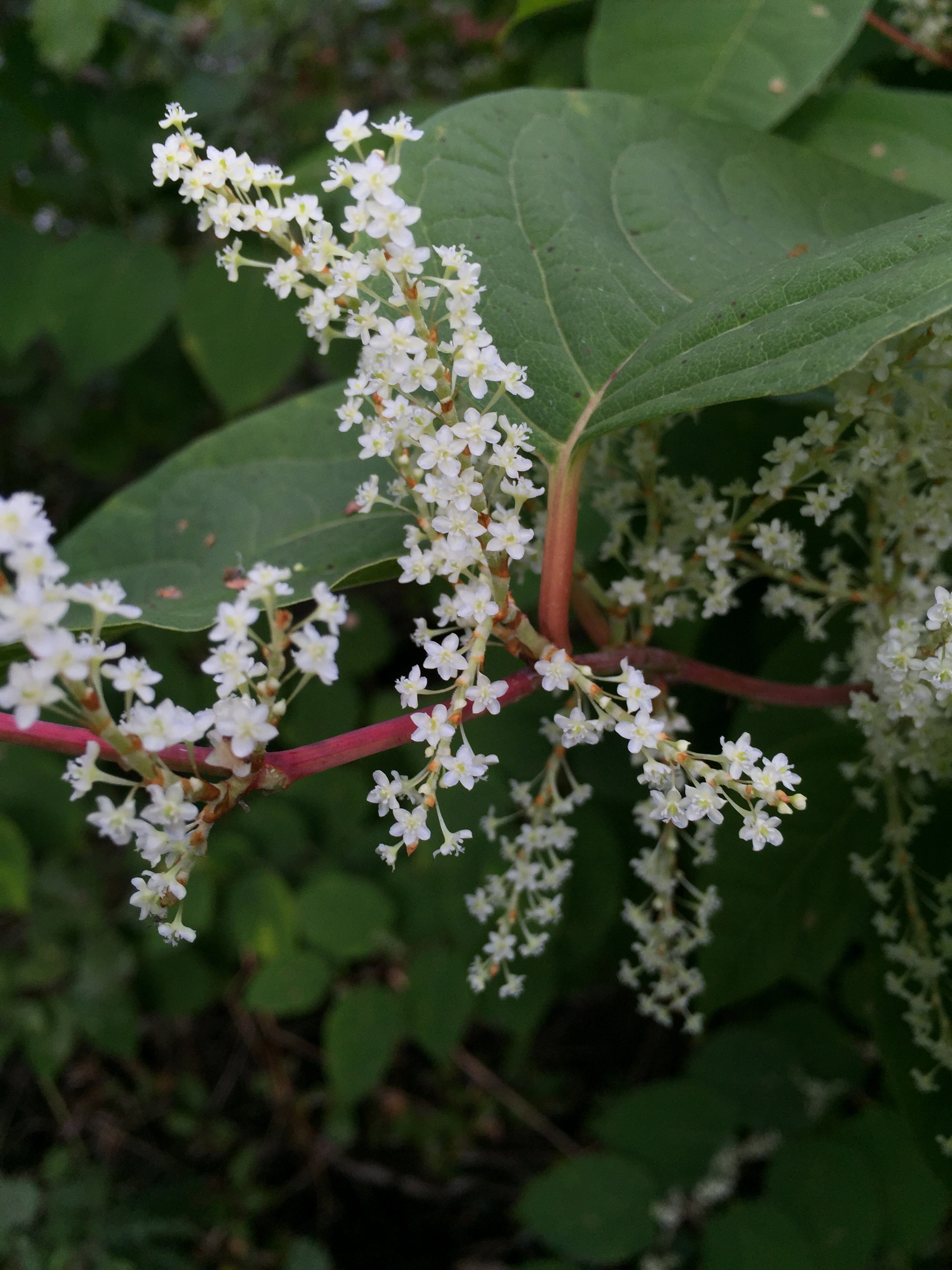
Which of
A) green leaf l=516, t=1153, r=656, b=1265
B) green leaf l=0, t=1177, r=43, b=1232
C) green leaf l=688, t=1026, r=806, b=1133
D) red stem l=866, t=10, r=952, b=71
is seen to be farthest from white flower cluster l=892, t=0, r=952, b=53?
green leaf l=0, t=1177, r=43, b=1232

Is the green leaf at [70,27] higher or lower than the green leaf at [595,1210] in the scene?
higher

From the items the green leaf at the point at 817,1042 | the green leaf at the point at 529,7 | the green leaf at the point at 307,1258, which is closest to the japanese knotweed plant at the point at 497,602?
the green leaf at the point at 529,7

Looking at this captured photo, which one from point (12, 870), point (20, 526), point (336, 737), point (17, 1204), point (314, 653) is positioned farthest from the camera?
point (17, 1204)

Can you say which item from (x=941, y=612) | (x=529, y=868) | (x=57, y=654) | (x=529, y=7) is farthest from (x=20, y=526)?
(x=529, y=7)

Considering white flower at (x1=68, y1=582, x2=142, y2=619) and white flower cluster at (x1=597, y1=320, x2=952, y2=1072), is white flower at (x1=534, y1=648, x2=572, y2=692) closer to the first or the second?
white flower cluster at (x1=597, y1=320, x2=952, y2=1072)

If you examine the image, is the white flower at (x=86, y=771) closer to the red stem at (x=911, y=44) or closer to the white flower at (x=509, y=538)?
the white flower at (x=509, y=538)

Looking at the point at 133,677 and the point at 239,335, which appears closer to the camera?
the point at 133,677

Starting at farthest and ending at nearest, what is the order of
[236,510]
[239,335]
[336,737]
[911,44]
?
[239,335]
[911,44]
[236,510]
[336,737]

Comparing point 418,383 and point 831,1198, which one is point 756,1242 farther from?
point 418,383
